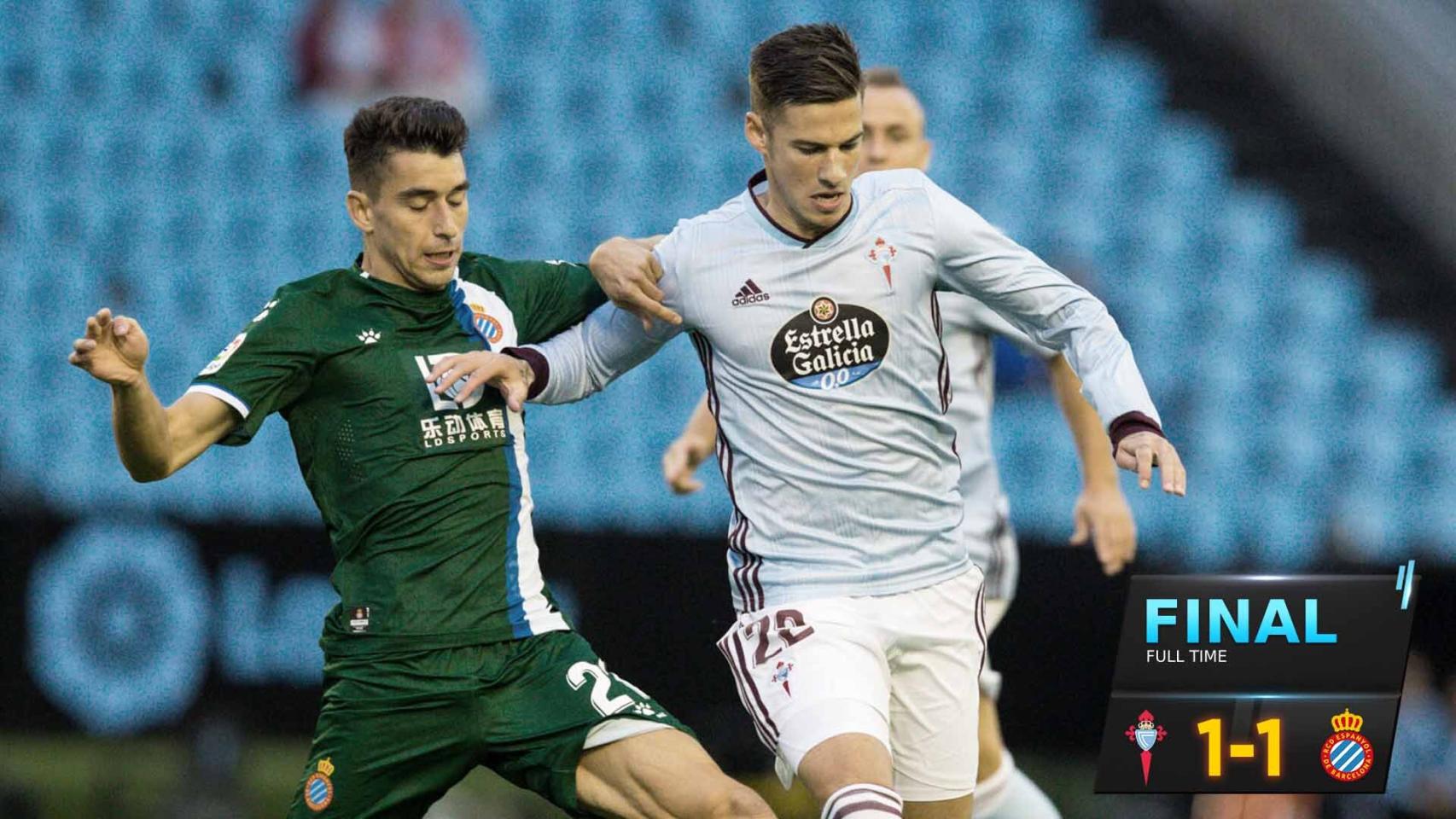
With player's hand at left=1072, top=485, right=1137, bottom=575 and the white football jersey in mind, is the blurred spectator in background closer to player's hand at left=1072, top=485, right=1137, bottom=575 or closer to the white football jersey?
player's hand at left=1072, top=485, right=1137, bottom=575

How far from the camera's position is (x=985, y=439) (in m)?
5.68

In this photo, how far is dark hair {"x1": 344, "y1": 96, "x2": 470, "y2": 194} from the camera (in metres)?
4.20

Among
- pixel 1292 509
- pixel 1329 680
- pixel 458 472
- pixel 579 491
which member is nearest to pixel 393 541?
pixel 458 472

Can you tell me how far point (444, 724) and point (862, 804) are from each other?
3.21 feet

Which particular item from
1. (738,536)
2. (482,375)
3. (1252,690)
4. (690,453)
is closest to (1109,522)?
(1252,690)

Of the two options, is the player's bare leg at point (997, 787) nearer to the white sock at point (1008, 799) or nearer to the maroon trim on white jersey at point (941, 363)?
the white sock at point (1008, 799)

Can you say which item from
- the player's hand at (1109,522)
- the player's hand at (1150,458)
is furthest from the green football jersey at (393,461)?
the player's hand at (1109,522)

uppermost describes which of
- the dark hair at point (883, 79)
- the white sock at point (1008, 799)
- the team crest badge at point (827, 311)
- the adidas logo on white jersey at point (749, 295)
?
the dark hair at point (883, 79)

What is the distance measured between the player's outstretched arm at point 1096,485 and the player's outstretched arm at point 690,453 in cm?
107

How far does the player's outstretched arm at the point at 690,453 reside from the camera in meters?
4.97

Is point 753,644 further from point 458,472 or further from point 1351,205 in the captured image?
point 1351,205

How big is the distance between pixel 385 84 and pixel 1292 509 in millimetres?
4767

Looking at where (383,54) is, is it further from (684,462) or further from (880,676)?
(880,676)

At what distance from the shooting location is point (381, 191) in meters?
4.23
